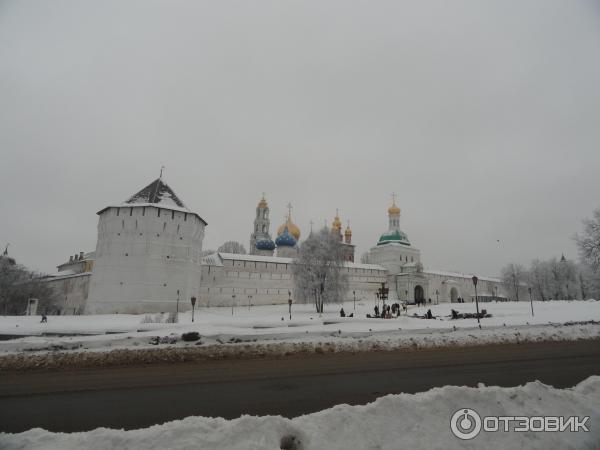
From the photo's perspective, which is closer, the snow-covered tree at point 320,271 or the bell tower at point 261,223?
the snow-covered tree at point 320,271

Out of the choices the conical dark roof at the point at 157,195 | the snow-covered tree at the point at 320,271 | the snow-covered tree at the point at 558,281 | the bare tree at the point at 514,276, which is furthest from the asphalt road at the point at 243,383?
the bare tree at the point at 514,276

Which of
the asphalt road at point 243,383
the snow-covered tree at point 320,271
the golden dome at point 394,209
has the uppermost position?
the golden dome at point 394,209

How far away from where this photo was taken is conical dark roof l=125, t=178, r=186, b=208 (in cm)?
3641

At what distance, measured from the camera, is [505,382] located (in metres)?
6.91

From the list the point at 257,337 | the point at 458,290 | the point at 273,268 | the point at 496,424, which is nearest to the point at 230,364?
the point at 257,337

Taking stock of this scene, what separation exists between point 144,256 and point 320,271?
63.5ft

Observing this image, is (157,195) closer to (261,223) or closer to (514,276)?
(261,223)

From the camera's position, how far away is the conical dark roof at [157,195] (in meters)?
36.4

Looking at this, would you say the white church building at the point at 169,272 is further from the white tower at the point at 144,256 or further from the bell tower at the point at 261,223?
the bell tower at the point at 261,223

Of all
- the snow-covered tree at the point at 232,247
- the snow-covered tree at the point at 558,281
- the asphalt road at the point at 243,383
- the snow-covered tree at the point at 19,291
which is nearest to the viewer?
the asphalt road at the point at 243,383

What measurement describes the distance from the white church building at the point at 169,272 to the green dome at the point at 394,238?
262 inches

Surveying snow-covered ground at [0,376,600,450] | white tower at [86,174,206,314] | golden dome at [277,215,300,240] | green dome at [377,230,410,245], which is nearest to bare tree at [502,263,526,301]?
green dome at [377,230,410,245]

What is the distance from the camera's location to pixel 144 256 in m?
34.2

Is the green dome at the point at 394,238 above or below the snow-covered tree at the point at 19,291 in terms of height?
above
